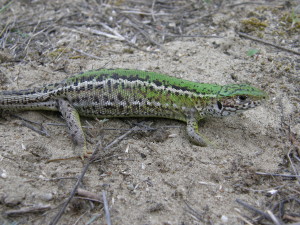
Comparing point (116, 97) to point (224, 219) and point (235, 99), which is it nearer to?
point (235, 99)

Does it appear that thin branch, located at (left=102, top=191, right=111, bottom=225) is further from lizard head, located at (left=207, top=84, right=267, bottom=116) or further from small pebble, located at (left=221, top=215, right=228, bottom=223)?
lizard head, located at (left=207, top=84, right=267, bottom=116)

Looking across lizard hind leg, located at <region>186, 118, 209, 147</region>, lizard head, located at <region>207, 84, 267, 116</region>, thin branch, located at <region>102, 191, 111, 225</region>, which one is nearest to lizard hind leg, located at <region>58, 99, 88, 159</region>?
thin branch, located at <region>102, 191, 111, 225</region>

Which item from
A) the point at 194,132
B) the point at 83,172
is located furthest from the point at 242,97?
the point at 83,172

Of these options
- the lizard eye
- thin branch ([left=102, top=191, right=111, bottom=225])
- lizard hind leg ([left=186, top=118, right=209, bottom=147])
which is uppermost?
the lizard eye

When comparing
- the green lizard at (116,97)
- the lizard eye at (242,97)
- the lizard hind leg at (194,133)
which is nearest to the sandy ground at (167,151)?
the lizard hind leg at (194,133)

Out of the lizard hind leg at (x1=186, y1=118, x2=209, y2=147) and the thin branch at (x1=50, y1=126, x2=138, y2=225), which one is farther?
the lizard hind leg at (x1=186, y1=118, x2=209, y2=147)

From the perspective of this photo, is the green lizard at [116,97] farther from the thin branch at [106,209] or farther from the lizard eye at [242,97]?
the thin branch at [106,209]
